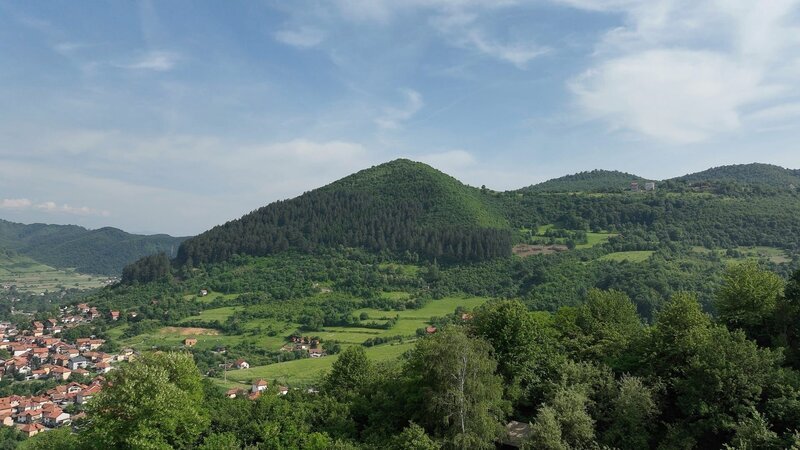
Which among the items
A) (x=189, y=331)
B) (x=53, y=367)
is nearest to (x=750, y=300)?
(x=189, y=331)

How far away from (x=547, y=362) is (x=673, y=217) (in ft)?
380

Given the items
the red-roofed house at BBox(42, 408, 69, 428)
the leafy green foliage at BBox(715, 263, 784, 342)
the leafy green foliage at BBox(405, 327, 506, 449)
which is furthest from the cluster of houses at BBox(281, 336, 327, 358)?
the leafy green foliage at BBox(715, 263, 784, 342)

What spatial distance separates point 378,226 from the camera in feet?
455

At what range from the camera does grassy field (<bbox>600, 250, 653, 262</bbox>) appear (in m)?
104

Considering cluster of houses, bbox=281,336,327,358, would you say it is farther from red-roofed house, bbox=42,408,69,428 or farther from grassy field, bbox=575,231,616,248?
grassy field, bbox=575,231,616,248

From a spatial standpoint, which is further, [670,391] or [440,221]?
[440,221]

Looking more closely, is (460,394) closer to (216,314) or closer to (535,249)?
(216,314)

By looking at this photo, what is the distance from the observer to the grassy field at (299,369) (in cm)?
6644

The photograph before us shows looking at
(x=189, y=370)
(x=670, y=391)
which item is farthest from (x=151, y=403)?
(x=670, y=391)

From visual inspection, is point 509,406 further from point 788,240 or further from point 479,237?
point 788,240

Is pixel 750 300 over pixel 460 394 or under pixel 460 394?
over

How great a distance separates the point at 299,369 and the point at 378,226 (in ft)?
235

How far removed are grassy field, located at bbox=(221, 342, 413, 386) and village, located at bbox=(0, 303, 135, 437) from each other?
57.0 feet

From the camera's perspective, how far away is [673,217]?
5049 inches
